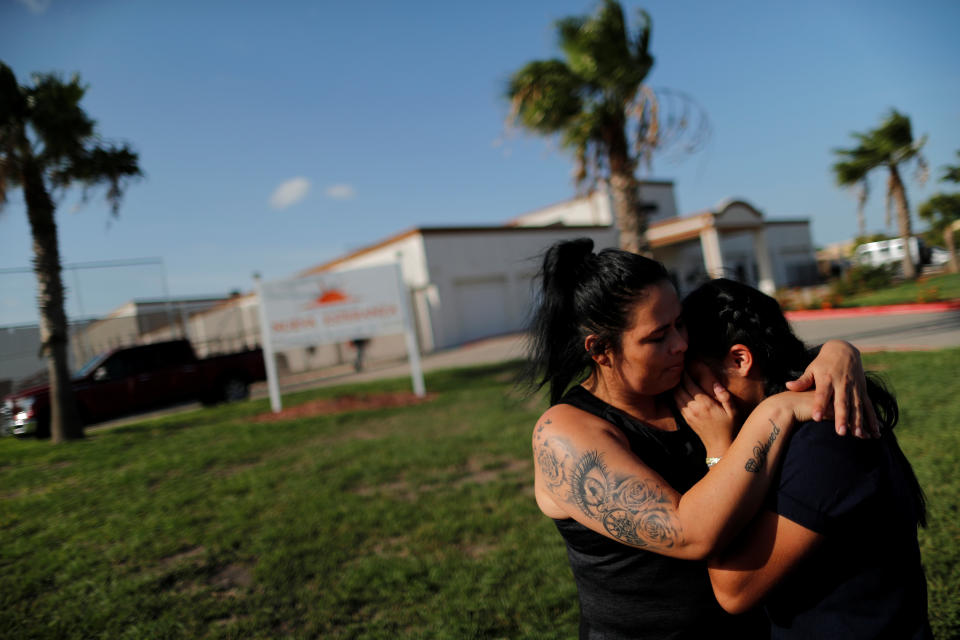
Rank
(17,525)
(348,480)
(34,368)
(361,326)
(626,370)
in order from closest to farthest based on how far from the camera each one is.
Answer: (626,370), (17,525), (348,480), (361,326), (34,368)

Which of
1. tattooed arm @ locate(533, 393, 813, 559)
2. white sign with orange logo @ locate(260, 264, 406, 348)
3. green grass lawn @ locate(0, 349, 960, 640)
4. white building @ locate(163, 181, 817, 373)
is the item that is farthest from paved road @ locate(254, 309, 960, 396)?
tattooed arm @ locate(533, 393, 813, 559)

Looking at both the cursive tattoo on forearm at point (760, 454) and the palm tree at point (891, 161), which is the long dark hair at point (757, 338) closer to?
the cursive tattoo on forearm at point (760, 454)

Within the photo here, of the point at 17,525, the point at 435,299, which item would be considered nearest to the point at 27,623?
the point at 17,525

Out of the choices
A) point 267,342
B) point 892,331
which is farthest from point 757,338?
point 892,331

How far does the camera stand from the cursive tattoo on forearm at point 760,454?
1220 millimetres

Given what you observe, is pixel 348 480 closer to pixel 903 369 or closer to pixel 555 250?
pixel 555 250

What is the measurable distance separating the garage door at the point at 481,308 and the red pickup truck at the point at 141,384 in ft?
37.4

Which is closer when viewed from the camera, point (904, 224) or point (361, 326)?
point (361, 326)

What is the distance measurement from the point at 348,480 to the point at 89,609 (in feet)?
8.68

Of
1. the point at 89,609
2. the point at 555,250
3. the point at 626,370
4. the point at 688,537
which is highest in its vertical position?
the point at 555,250

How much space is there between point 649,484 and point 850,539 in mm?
416

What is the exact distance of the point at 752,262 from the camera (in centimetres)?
3719

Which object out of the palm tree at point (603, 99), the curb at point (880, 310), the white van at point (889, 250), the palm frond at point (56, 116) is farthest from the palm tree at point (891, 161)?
the palm frond at point (56, 116)

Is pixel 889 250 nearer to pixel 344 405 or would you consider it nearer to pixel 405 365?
pixel 405 365
